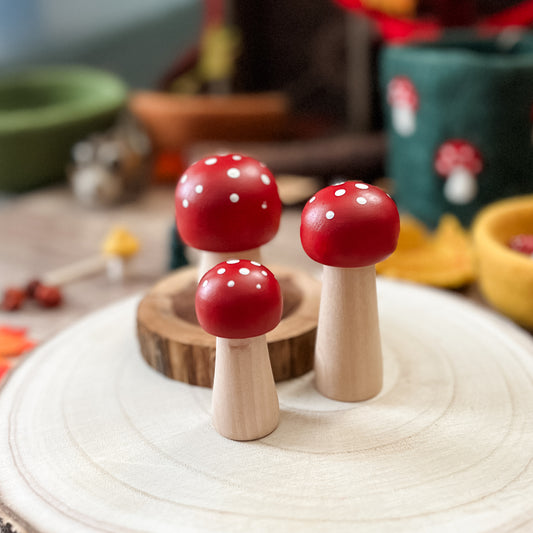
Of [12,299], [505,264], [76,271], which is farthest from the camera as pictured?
[76,271]

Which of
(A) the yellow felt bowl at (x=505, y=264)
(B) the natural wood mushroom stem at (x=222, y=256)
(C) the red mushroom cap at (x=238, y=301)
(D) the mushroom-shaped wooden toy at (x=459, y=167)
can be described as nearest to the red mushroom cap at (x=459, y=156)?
(D) the mushroom-shaped wooden toy at (x=459, y=167)

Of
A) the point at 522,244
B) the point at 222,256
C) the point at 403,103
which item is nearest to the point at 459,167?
the point at 403,103

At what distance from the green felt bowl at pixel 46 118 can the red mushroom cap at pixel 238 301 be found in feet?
2.86

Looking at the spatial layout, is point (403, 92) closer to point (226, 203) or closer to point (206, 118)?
point (206, 118)

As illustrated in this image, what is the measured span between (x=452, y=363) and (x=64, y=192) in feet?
2.94

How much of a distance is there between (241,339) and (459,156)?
0.63 meters

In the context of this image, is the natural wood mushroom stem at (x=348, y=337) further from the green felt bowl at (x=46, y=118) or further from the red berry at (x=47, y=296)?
the green felt bowl at (x=46, y=118)

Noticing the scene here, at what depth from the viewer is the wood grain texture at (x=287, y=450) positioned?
444 mm

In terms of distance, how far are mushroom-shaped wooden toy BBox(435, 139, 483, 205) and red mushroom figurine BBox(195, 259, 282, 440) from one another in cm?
60

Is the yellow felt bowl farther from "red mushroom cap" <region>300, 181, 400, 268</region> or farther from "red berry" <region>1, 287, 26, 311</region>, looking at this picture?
"red berry" <region>1, 287, 26, 311</region>

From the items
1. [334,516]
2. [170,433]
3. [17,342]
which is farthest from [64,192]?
[334,516]

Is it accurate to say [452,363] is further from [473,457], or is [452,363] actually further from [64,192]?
[64,192]

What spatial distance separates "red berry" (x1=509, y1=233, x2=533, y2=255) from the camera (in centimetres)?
77

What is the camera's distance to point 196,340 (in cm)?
57
